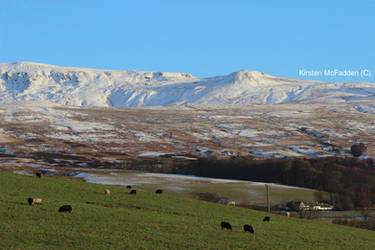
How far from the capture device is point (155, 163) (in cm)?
15675

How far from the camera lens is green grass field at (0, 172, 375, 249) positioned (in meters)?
30.4

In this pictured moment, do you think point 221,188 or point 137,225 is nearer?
point 137,225

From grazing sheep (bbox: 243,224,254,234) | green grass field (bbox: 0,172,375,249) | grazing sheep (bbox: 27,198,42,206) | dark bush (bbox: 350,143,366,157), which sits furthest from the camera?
dark bush (bbox: 350,143,366,157)

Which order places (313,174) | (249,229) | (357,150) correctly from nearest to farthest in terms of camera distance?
(249,229) → (313,174) → (357,150)

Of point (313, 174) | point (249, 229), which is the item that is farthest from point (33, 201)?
point (313, 174)

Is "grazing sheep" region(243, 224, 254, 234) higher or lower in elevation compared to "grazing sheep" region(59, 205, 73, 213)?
lower

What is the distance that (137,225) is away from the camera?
1435 inches

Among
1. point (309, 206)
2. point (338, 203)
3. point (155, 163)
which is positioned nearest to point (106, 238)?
point (309, 206)

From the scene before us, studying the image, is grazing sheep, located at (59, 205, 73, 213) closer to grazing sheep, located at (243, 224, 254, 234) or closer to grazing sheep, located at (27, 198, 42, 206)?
grazing sheep, located at (27, 198, 42, 206)

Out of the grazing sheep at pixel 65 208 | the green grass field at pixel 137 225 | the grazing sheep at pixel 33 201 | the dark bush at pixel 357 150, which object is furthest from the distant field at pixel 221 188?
the dark bush at pixel 357 150

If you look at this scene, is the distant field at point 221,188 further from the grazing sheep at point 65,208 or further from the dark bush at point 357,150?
the dark bush at point 357,150

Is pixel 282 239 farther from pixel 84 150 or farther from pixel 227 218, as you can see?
pixel 84 150

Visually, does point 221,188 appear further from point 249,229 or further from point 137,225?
point 137,225

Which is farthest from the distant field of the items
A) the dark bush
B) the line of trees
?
the dark bush
